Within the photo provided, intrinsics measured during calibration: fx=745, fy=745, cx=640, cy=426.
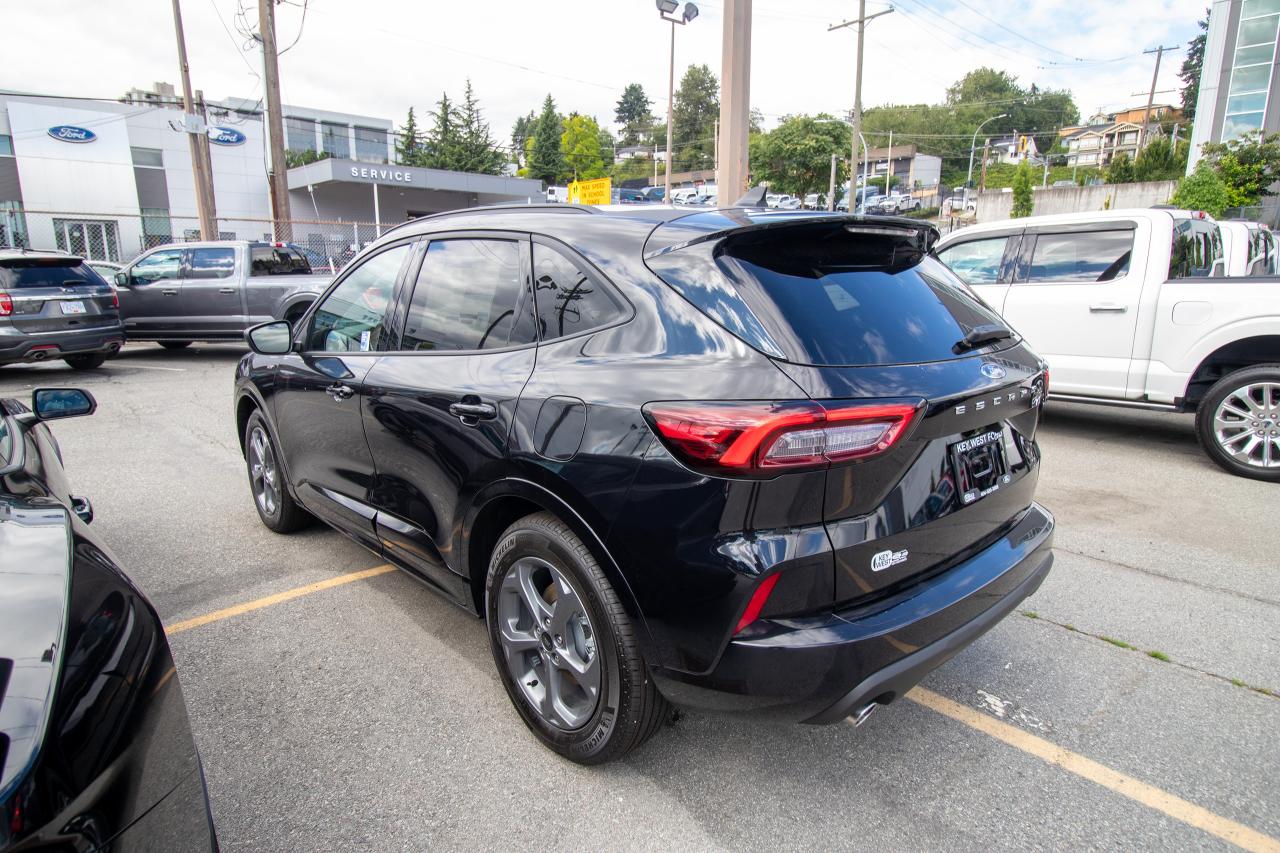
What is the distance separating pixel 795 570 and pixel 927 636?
497 millimetres

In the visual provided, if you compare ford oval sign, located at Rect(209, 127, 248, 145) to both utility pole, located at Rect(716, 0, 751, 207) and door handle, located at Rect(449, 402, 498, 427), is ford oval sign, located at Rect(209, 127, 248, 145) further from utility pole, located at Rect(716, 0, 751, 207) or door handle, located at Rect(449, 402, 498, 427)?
door handle, located at Rect(449, 402, 498, 427)

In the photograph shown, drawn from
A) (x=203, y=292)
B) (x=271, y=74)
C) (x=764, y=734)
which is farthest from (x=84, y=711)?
(x=271, y=74)

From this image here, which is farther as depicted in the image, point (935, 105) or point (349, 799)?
point (935, 105)

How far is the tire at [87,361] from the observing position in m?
10.7

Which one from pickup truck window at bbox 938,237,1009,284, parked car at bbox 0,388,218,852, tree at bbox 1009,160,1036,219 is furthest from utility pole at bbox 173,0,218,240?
tree at bbox 1009,160,1036,219

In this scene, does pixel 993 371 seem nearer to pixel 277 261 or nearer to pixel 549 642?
pixel 549 642

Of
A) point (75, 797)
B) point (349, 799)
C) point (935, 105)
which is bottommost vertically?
point (349, 799)

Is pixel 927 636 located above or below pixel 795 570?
below

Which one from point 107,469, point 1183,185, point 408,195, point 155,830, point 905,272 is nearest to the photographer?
point 155,830

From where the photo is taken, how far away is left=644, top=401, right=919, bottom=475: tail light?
1.84 metres

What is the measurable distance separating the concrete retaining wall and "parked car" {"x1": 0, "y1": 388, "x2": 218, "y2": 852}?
39364mm

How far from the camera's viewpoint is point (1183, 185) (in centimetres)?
2264

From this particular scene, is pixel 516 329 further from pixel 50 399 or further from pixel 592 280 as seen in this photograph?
pixel 50 399

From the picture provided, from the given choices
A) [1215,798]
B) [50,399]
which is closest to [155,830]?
[50,399]
